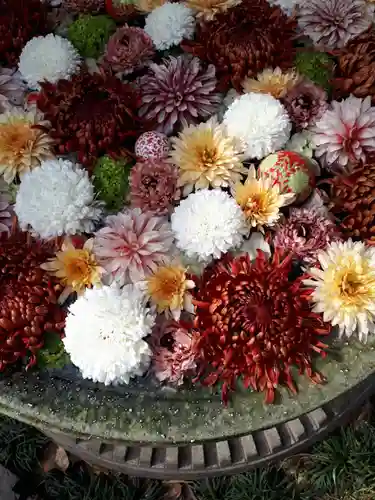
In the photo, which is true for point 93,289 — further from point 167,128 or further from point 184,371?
point 167,128

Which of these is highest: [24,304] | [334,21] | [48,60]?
[334,21]

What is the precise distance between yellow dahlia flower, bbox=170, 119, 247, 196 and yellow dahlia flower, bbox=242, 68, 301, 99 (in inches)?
3.7

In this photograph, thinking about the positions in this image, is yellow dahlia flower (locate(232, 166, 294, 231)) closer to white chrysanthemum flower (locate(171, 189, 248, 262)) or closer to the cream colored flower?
white chrysanthemum flower (locate(171, 189, 248, 262))

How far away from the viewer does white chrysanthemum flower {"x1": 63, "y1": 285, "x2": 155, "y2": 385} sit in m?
0.80

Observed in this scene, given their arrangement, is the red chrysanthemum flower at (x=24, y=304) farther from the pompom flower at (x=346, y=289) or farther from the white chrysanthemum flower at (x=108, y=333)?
the pompom flower at (x=346, y=289)

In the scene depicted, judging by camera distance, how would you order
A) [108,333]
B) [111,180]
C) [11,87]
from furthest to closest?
[11,87] → [111,180] → [108,333]

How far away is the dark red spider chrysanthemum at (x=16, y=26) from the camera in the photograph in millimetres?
1030

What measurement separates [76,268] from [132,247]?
9 cm

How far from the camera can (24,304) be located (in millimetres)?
847

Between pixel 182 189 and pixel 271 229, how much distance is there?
14cm

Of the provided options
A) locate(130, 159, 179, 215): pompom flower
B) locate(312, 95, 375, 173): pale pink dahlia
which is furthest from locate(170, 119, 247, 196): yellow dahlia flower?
locate(312, 95, 375, 173): pale pink dahlia

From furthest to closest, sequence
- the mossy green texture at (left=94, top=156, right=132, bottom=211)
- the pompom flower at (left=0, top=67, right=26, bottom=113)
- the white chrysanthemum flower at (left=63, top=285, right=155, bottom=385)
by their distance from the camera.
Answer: the pompom flower at (left=0, top=67, right=26, bottom=113) → the mossy green texture at (left=94, top=156, right=132, bottom=211) → the white chrysanthemum flower at (left=63, top=285, right=155, bottom=385)

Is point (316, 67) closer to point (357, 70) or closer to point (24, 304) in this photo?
point (357, 70)

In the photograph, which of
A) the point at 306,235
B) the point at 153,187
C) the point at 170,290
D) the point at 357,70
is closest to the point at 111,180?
the point at 153,187
